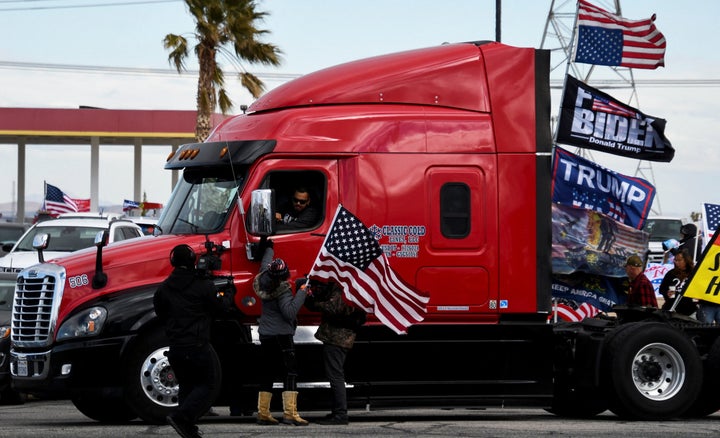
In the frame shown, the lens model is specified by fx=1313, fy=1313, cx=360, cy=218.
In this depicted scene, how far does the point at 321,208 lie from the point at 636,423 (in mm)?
3824

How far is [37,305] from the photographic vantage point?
1288cm

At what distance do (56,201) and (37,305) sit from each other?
23.6 m

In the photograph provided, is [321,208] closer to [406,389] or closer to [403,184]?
[403,184]

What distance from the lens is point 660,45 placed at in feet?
54.1

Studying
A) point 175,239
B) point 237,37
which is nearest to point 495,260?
point 175,239

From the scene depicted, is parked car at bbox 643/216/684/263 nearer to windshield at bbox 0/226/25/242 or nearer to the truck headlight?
windshield at bbox 0/226/25/242

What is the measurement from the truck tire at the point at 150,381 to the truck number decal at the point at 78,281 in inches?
31.2

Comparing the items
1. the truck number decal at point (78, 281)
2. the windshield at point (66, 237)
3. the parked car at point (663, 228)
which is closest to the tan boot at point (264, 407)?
the truck number decal at point (78, 281)

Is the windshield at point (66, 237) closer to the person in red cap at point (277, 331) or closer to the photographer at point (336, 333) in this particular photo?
the person in red cap at point (277, 331)

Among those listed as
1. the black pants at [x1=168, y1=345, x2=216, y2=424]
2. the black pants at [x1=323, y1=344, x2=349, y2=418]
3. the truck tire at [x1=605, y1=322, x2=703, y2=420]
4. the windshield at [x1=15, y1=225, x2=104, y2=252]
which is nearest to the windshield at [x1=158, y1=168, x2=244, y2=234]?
the black pants at [x1=323, y1=344, x2=349, y2=418]

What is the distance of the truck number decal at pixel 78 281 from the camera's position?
41.5 feet

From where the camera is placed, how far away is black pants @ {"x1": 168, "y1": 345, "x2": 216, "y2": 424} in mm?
10781

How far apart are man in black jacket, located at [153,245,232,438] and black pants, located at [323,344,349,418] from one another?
178 centimetres

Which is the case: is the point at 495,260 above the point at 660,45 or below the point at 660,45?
below
